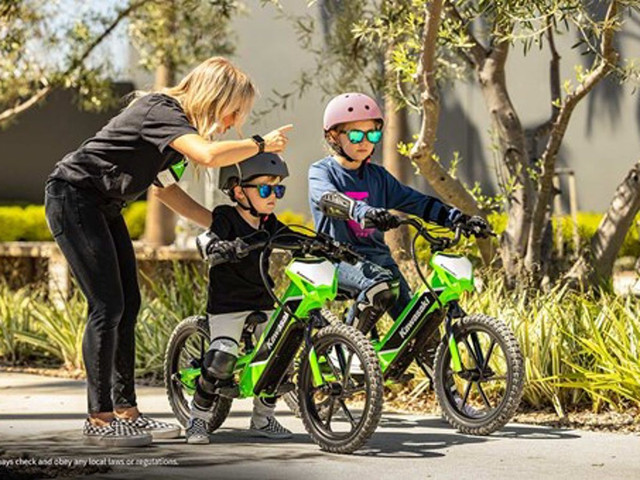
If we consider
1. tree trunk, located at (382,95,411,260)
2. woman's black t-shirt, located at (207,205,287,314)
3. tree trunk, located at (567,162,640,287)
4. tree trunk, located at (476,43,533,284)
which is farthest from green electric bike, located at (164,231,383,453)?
tree trunk, located at (382,95,411,260)

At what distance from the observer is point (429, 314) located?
6867 millimetres

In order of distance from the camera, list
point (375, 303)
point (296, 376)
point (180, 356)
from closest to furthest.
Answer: point (296, 376) → point (375, 303) → point (180, 356)

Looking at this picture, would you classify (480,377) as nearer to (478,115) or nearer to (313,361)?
(313,361)

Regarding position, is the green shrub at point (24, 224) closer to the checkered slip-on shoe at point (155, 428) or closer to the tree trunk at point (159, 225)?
the tree trunk at point (159, 225)

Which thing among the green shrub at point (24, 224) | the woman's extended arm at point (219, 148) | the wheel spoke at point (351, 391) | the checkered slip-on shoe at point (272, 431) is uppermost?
the woman's extended arm at point (219, 148)

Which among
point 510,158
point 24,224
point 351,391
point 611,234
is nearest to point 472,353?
point 351,391

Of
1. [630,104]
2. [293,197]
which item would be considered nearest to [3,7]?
[630,104]

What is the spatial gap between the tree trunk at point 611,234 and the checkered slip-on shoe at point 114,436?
413 cm

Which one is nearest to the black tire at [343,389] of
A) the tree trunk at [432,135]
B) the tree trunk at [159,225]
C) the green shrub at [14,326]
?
the tree trunk at [432,135]

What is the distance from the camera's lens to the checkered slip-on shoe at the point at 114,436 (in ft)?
21.3

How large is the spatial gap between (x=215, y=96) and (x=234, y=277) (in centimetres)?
86

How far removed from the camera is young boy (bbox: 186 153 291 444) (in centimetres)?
677

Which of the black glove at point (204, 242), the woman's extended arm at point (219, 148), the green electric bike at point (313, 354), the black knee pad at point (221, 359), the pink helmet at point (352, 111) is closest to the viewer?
the woman's extended arm at point (219, 148)

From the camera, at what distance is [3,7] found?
37.7 ft
